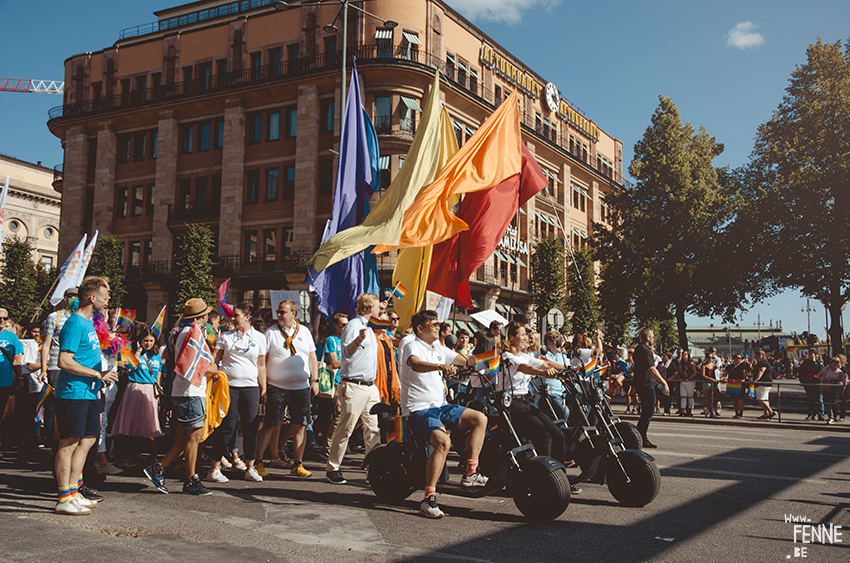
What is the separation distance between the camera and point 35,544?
4801mm

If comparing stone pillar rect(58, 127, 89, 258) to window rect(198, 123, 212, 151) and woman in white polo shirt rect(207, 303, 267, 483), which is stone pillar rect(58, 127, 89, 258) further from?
woman in white polo shirt rect(207, 303, 267, 483)

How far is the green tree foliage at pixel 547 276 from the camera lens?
38969 millimetres

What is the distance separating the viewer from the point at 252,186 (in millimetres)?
37969

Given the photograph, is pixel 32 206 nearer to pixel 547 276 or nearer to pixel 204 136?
pixel 204 136

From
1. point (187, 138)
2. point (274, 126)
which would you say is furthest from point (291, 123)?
point (187, 138)

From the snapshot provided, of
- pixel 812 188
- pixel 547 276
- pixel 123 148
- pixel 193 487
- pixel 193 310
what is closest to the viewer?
pixel 193 487

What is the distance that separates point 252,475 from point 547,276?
108ft

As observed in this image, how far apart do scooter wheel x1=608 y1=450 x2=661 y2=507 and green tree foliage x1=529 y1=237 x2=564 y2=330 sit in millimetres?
32574

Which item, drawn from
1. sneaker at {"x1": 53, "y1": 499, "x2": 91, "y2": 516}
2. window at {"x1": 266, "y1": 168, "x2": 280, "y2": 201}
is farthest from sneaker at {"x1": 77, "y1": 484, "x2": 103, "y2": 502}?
window at {"x1": 266, "y1": 168, "x2": 280, "y2": 201}

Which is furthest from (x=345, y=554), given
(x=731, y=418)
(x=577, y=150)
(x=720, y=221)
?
(x=577, y=150)

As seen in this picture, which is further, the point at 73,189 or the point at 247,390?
the point at 73,189

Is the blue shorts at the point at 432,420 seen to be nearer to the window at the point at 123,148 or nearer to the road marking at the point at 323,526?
the road marking at the point at 323,526

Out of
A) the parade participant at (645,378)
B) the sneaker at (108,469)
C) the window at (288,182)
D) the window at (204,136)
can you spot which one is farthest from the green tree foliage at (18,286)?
the parade participant at (645,378)

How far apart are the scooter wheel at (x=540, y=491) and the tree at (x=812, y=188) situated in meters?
27.6
